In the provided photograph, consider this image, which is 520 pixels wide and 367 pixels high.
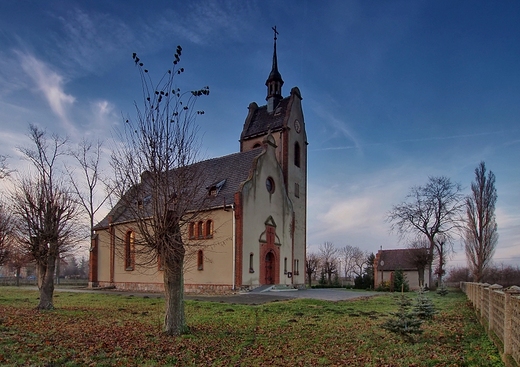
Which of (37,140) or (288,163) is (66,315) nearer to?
(37,140)

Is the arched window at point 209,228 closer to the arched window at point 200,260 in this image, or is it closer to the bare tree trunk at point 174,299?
the arched window at point 200,260

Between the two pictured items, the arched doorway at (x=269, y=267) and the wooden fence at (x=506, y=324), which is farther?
the arched doorway at (x=269, y=267)

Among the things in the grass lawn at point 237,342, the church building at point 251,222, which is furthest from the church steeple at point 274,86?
the grass lawn at point 237,342

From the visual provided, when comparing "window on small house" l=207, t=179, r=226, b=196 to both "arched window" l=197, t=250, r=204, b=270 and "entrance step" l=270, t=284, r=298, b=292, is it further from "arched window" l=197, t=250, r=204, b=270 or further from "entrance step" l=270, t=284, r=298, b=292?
"entrance step" l=270, t=284, r=298, b=292

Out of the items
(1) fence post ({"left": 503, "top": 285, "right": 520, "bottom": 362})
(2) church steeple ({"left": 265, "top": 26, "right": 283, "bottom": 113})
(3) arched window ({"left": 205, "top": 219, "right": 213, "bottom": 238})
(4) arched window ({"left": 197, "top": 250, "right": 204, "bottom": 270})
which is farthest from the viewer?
(2) church steeple ({"left": 265, "top": 26, "right": 283, "bottom": 113})

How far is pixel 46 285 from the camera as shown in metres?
14.6

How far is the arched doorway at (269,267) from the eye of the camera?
1068 inches

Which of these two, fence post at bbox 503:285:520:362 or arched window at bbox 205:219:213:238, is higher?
arched window at bbox 205:219:213:238

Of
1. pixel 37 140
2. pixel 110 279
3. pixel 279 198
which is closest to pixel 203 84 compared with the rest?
pixel 37 140

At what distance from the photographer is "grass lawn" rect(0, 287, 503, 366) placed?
718cm

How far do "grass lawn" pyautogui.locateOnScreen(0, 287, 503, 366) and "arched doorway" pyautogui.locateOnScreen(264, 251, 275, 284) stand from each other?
1403cm

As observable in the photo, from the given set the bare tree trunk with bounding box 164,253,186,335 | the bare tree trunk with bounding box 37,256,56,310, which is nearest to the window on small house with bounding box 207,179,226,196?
the bare tree trunk with bounding box 37,256,56,310


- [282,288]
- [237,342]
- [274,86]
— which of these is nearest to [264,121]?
[274,86]

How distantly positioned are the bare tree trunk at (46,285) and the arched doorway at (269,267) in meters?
15.2
